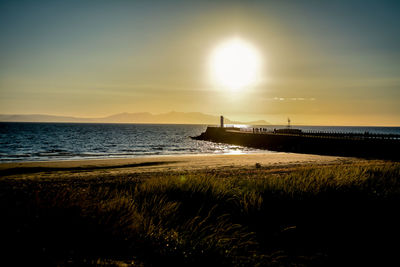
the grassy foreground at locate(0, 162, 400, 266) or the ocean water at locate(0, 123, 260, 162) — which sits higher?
the grassy foreground at locate(0, 162, 400, 266)

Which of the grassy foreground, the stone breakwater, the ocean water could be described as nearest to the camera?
the grassy foreground

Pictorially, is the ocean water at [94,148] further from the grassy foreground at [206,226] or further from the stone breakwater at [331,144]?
the grassy foreground at [206,226]

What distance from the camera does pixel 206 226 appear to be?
5.48m

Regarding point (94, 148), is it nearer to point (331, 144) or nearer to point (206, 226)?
point (331, 144)

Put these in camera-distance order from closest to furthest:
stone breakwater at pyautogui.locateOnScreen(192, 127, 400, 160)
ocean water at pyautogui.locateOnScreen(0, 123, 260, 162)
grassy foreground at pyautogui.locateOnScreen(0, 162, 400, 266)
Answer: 1. grassy foreground at pyautogui.locateOnScreen(0, 162, 400, 266)
2. stone breakwater at pyautogui.locateOnScreen(192, 127, 400, 160)
3. ocean water at pyautogui.locateOnScreen(0, 123, 260, 162)

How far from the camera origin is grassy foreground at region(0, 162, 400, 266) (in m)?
4.27

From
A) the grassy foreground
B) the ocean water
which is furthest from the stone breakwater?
the grassy foreground

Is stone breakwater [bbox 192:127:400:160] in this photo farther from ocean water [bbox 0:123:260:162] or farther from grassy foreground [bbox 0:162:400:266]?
grassy foreground [bbox 0:162:400:266]

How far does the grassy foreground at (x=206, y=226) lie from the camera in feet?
14.0

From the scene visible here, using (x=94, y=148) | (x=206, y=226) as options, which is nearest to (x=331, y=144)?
(x=94, y=148)

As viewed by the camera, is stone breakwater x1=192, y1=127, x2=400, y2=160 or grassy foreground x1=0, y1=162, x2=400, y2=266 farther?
stone breakwater x1=192, y1=127, x2=400, y2=160

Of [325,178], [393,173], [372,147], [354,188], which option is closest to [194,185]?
[325,178]

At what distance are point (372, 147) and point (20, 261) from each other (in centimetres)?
4011

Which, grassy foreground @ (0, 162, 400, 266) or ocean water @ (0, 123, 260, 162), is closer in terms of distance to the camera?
grassy foreground @ (0, 162, 400, 266)
